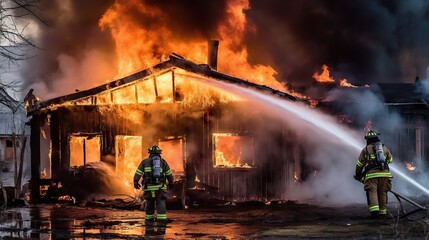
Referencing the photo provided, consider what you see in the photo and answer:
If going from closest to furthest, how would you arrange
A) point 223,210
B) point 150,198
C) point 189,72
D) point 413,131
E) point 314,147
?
point 150,198, point 223,210, point 189,72, point 314,147, point 413,131

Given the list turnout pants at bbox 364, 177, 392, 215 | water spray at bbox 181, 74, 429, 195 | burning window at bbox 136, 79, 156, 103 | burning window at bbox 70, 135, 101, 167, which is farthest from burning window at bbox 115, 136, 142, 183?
turnout pants at bbox 364, 177, 392, 215

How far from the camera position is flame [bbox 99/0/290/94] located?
21.8 metres

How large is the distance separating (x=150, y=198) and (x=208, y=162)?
546cm

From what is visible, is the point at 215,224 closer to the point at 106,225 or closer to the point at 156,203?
the point at 156,203

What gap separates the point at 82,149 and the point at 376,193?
1056 cm

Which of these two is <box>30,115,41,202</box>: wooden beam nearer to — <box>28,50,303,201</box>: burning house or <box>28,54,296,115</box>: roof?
<box>28,50,303,201</box>: burning house

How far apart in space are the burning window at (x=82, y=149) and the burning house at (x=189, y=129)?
45cm

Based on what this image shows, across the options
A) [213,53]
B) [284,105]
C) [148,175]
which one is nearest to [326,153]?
[284,105]

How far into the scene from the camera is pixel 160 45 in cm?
2375

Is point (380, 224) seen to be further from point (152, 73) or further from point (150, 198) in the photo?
point (152, 73)

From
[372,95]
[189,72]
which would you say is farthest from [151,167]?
[372,95]

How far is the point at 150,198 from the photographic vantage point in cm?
1416

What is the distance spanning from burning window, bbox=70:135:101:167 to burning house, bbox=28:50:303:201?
0.45 m

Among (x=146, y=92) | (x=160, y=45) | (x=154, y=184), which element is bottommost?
(x=154, y=184)
